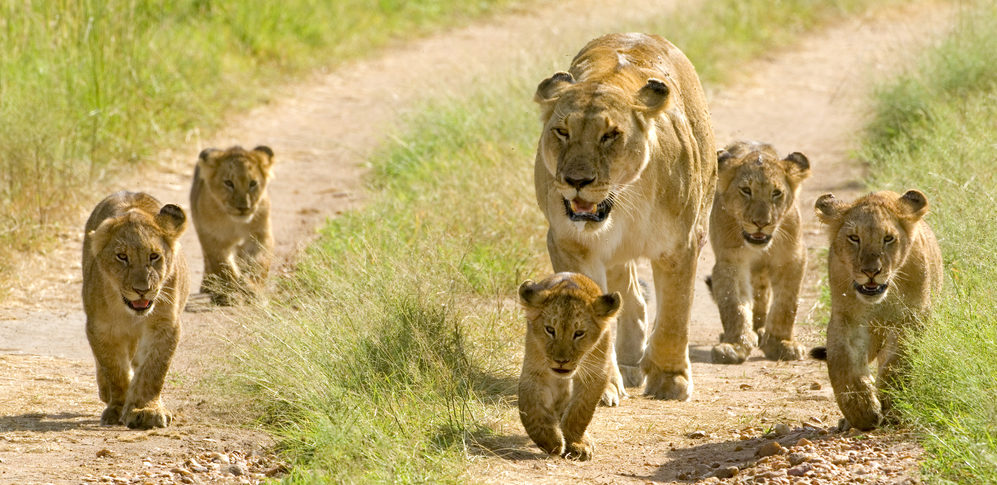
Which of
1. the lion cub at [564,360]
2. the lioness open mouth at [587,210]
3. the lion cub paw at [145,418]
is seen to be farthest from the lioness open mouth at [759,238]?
the lion cub paw at [145,418]

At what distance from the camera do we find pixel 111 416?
21.3 feet

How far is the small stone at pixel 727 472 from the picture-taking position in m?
5.81

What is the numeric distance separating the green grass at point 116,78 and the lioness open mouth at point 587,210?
4.86m

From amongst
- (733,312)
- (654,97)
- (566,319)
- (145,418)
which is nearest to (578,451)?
(566,319)

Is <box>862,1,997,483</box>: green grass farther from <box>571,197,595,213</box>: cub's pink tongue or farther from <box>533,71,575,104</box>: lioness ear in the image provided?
<box>533,71,575,104</box>: lioness ear

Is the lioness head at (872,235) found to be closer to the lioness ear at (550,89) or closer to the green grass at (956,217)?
the green grass at (956,217)

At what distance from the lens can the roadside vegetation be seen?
575 centimetres

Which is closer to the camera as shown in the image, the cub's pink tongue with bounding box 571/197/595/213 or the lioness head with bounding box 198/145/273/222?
the cub's pink tongue with bounding box 571/197/595/213

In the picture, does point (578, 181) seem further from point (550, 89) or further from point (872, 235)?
point (872, 235)

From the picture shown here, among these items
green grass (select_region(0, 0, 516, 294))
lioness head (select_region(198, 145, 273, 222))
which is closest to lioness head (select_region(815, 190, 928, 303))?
lioness head (select_region(198, 145, 273, 222))

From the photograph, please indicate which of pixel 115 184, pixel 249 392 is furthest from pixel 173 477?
pixel 115 184

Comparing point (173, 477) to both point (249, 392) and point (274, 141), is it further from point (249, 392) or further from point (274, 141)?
point (274, 141)

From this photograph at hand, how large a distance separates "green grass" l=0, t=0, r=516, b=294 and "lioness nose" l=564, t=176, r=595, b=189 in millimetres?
4990

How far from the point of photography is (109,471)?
5707 millimetres
